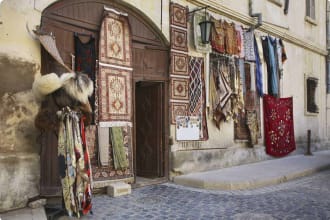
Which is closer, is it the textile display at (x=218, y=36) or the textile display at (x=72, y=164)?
the textile display at (x=72, y=164)

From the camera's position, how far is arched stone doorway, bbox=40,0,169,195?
5.61 metres

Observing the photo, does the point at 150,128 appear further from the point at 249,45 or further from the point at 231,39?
the point at 249,45

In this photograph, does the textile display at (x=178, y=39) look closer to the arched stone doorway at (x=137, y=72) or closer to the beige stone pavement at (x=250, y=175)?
the arched stone doorway at (x=137, y=72)

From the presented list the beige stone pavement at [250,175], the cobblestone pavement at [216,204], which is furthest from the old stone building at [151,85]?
the cobblestone pavement at [216,204]

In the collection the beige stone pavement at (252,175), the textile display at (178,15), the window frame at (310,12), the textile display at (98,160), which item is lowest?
the beige stone pavement at (252,175)

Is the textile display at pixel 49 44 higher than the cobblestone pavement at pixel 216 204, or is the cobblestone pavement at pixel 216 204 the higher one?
the textile display at pixel 49 44

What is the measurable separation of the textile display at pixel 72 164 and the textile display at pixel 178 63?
3.24 m

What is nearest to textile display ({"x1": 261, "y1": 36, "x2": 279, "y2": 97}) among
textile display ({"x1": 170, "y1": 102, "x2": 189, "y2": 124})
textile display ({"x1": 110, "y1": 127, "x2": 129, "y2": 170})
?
textile display ({"x1": 170, "y1": 102, "x2": 189, "y2": 124})

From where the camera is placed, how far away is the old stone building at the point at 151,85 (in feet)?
16.9

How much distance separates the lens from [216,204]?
227 inches

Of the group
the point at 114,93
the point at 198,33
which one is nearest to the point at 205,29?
the point at 198,33

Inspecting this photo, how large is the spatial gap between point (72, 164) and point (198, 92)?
4286 mm

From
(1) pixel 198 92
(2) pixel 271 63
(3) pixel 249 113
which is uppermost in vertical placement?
(2) pixel 271 63

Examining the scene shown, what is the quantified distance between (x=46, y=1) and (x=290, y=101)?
28.1 ft
